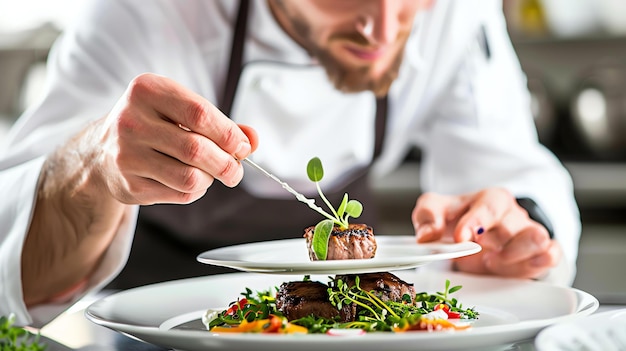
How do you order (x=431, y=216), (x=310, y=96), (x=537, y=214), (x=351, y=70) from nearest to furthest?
(x=431, y=216) < (x=537, y=214) < (x=351, y=70) < (x=310, y=96)

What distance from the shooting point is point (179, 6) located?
1.56 m

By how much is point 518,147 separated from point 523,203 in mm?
300

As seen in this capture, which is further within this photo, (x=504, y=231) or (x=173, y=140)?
(x=504, y=231)

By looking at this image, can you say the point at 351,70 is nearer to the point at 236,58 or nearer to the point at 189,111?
the point at 236,58

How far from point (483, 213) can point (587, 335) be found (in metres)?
0.45

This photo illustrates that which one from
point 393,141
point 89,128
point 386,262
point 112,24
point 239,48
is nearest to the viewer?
point 386,262

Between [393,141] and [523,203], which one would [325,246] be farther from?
[393,141]

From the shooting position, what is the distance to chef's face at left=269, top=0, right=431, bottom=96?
56.0 inches

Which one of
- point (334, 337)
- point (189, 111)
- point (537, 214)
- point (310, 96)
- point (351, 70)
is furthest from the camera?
point (310, 96)

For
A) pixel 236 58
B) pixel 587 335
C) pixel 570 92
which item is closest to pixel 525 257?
pixel 587 335

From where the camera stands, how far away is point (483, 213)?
3.83 feet

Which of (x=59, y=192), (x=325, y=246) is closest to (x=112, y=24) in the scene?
(x=59, y=192)

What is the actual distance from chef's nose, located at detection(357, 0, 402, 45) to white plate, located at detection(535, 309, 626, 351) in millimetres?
767

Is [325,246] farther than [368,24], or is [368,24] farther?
[368,24]
